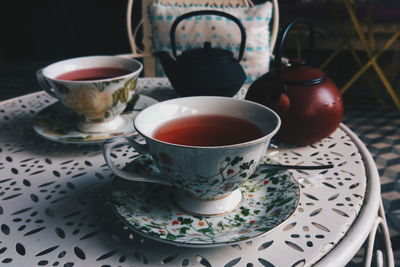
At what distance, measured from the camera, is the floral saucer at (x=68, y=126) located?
0.60m

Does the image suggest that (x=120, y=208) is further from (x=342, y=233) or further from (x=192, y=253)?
(x=342, y=233)

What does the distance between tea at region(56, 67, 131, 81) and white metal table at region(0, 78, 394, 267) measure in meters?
0.13

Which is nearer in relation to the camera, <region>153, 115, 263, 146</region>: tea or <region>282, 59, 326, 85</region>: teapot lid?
<region>153, 115, 263, 146</region>: tea

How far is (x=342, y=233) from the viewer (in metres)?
0.42

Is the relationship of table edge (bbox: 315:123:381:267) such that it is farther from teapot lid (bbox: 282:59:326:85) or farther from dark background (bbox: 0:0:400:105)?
dark background (bbox: 0:0:400:105)

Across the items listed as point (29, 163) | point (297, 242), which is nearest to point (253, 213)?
point (297, 242)

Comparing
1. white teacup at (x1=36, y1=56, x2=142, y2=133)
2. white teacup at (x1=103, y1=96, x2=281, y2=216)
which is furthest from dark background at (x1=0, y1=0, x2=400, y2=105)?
white teacup at (x1=103, y1=96, x2=281, y2=216)

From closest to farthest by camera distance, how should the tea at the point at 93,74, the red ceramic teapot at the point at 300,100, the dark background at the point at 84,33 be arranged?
1. the red ceramic teapot at the point at 300,100
2. the tea at the point at 93,74
3. the dark background at the point at 84,33

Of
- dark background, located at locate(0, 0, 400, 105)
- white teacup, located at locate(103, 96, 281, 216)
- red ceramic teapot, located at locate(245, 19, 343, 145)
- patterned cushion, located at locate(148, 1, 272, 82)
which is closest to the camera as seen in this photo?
white teacup, located at locate(103, 96, 281, 216)

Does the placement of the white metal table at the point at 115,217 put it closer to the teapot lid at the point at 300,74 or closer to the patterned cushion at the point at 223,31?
the teapot lid at the point at 300,74

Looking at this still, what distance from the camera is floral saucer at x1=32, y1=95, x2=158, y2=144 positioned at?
23.6 inches

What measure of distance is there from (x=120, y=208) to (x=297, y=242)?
8.1 inches

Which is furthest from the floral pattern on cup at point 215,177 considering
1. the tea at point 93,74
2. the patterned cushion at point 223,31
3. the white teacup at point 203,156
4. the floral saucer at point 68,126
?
the patterned cushion at point 223,31

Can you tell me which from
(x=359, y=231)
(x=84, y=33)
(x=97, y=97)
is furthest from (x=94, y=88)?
(x=84, y=33)
